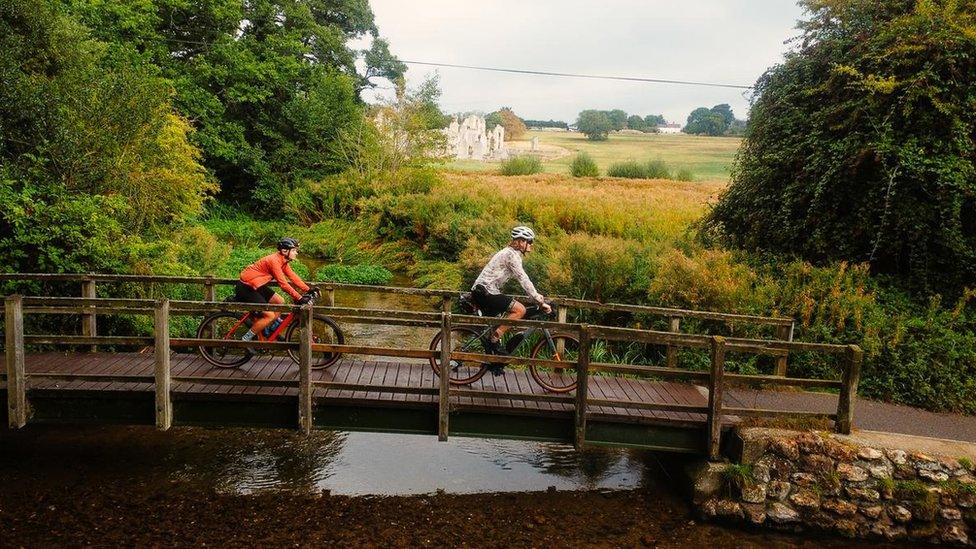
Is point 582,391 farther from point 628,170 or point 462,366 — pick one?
point 628,170

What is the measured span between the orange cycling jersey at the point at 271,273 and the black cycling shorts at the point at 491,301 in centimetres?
216

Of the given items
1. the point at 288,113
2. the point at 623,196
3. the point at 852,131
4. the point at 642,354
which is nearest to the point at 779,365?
the point at 642,354

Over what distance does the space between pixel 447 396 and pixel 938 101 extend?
9511 millimetres

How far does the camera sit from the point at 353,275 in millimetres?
19297

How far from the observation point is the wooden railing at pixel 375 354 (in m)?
7.05

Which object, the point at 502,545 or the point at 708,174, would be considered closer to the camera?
the point at 502,545

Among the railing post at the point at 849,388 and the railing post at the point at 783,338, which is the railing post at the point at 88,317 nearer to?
the railing post at the point at 783,338

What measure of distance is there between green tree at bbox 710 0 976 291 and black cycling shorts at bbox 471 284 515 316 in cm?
657

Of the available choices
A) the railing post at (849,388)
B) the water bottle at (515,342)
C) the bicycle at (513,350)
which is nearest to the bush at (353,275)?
the bicycle at (513,350)

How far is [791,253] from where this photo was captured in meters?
12.4

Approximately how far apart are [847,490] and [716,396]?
1.72 metres

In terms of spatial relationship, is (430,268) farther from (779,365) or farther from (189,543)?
(189,543)

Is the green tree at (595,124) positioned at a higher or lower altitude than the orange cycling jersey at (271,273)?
higher

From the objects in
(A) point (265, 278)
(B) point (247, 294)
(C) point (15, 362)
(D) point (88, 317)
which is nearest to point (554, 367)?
(A) point (265, 278)
